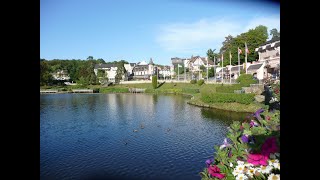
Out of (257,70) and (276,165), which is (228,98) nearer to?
(257,70)

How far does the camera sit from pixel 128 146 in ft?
32.8

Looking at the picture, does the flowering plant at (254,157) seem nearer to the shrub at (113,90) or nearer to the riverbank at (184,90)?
the riverbank at (184,90)

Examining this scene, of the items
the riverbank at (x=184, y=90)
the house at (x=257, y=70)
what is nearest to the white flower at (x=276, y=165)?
the riverbank at (x=184, y=90)

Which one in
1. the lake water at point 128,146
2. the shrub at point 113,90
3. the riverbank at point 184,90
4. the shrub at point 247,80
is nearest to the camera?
the lake water at point 128,146

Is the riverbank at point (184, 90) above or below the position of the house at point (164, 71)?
below

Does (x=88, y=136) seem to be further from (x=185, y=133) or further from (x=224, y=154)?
(x=224, y=154)

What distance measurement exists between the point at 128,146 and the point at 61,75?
3745cm

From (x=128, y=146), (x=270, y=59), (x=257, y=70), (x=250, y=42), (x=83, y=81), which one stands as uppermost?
(x=250, y=42)

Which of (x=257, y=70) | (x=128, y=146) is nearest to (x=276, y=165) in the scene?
(x=128, y=146)

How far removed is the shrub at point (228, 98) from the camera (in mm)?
17844

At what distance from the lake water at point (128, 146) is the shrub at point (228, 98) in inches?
90.5
